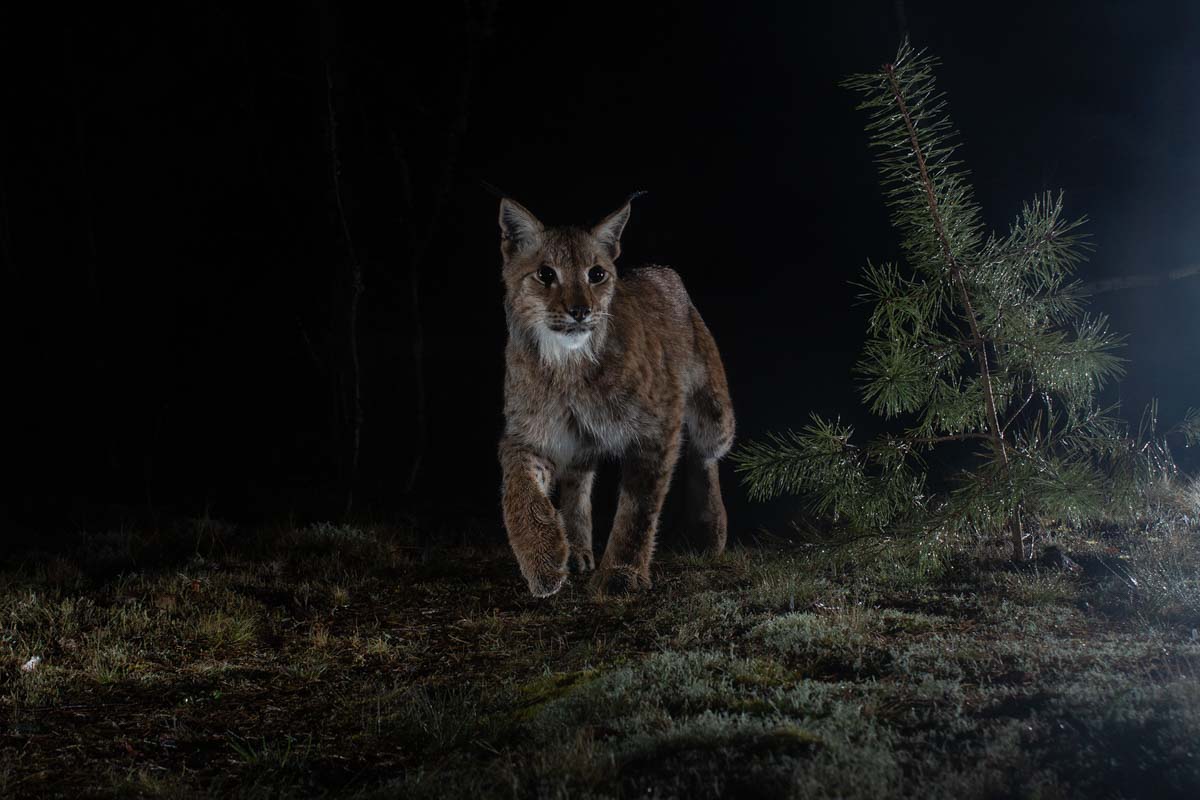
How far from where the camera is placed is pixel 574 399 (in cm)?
621

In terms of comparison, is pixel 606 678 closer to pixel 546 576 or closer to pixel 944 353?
pixel 546 576

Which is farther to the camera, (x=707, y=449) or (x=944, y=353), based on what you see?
(x=707, y=449)

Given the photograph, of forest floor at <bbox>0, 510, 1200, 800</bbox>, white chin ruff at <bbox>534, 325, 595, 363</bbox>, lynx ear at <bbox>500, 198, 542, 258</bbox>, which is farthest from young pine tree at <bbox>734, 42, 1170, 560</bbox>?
lynx ear at <bbox>500, 198, 542, 258</bbox>

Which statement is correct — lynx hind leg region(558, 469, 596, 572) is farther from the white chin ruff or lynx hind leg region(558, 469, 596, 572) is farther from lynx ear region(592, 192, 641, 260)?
lynx ear region(592, 192, 641, 260)

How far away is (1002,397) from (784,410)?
5063 mm

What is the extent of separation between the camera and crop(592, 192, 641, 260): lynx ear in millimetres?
6418

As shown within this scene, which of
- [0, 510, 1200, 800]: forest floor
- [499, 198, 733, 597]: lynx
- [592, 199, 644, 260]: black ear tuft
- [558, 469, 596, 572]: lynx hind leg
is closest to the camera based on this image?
[0, 510, 1200, 800]: forest floor

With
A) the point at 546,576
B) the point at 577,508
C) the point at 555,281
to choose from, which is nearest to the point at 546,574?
the point at 546,576

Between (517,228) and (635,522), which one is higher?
(517,228)

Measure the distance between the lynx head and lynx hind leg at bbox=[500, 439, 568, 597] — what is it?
0.78 metres

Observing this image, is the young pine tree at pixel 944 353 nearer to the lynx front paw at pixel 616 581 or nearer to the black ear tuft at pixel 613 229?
the lynx front paw at pixel 616 581

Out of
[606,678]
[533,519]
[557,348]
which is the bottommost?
[606,678]

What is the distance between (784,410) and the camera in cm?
1130

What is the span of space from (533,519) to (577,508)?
1.36 metres
